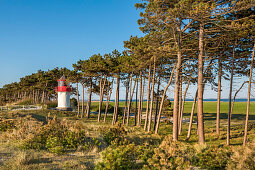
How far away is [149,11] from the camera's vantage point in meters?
14.6

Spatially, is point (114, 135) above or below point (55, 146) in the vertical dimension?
below

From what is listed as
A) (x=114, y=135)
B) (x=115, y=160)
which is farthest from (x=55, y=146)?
(x=115, y=160)

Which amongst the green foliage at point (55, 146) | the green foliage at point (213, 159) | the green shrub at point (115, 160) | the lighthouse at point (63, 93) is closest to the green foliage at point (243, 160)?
the green foliage at point (213, 159)

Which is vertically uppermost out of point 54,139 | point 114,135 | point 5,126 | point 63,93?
point 63,93

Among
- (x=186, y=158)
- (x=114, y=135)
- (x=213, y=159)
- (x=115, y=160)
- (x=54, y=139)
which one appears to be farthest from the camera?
(x=114, y=135)

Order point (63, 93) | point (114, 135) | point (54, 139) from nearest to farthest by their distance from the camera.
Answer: point (54, 139) → point (114, 135) → point (63, 93)

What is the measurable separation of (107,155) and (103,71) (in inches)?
1100

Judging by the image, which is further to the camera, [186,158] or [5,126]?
[5,126]

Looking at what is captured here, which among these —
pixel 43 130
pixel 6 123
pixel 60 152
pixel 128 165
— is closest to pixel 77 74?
pixel 6 123

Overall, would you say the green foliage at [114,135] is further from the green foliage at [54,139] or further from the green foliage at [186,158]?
the green foliage at [186,158]

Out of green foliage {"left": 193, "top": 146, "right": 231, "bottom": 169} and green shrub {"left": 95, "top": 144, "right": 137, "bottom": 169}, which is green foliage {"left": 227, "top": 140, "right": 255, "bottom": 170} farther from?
green shrub {"left": 95, "top": 144, "right": 137, "bottom": 169}

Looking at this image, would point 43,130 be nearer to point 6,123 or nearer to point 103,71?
point 6,123

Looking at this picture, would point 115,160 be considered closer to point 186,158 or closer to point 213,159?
point 186,158

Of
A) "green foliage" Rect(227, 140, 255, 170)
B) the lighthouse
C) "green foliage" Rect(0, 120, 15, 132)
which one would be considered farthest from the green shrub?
the lighthouse
